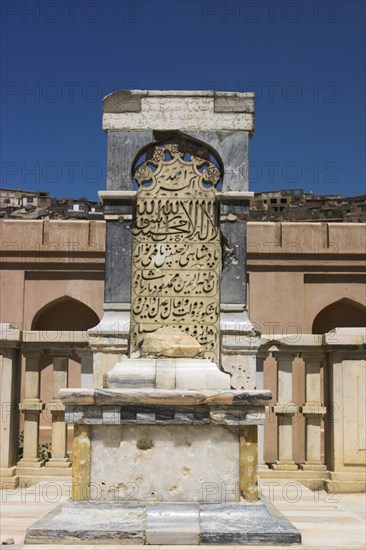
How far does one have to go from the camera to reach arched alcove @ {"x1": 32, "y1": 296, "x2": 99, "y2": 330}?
1888 cm

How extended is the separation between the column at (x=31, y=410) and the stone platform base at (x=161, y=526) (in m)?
2.54

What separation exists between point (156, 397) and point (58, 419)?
8.95 feet

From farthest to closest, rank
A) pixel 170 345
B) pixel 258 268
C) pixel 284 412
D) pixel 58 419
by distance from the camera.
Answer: pixel 258 268, pixel 58 419, pixel 284 412, pixel 170 345

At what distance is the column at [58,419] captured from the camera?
732cm

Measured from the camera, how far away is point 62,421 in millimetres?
7387

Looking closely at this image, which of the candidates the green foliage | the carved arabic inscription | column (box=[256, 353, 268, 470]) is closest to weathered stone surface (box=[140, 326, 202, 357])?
the carved arabic inscription

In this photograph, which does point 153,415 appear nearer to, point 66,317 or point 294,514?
point 294,514

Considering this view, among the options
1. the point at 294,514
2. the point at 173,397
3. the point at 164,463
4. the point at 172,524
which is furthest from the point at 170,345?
the point at 294,514

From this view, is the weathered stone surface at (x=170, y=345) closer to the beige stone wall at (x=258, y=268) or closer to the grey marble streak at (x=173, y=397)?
the grey marble streak at (x=173, y=397)

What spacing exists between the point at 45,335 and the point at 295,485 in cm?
269

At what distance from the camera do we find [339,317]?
19.2 meters

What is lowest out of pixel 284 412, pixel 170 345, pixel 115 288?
pixel 284 412

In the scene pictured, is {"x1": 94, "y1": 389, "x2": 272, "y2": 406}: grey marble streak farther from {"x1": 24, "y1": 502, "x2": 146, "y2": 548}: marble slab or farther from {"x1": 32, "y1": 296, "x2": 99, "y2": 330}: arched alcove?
{"x1": 32, "y1": 296, "x2": 99, "y2": 330}: arched alcove

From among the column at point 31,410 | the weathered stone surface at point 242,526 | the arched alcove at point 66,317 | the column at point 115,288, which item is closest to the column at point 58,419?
the column at point 31,410
